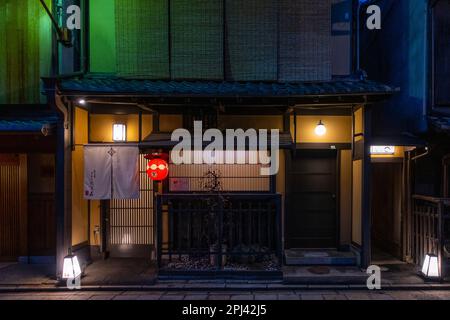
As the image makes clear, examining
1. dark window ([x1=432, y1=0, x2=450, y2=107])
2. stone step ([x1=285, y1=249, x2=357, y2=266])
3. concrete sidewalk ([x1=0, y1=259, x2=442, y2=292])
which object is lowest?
concrete sidewalk ([x1=0, y1=259, x2=442, y2=292])

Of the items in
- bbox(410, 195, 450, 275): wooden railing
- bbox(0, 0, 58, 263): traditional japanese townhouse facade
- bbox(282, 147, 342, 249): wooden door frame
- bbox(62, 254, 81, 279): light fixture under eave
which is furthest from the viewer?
bbox(282, 147, 342, 249): wooden door frame

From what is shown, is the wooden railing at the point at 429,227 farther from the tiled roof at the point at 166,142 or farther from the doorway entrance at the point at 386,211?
the tiled roof at the point at 166,142

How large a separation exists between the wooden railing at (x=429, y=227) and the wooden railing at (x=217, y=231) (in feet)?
14.2

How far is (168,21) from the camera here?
11.1m

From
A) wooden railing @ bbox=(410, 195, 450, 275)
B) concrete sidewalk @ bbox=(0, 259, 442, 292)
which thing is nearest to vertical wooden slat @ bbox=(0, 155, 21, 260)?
concrete sidewalk @ bbox=(0, 259, 442, 292)

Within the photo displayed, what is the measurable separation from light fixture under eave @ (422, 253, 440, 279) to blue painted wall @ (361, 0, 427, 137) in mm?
3865

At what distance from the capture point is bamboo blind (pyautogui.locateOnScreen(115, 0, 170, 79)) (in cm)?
1102

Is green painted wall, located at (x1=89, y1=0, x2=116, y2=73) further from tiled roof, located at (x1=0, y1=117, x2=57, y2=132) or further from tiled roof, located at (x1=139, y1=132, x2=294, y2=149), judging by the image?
tiled roof, located at (x1=139, y1=132, x2=294, y2=149)

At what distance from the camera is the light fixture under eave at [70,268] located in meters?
9.09

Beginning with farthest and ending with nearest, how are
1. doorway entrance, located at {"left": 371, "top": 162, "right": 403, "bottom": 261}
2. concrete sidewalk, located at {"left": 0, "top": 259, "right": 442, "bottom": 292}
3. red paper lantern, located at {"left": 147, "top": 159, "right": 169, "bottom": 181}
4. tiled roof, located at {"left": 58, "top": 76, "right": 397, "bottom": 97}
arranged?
doorway entrance, located at {"left": 371, "top": 162, "right": 403, "bottom": 261} → red paper lantern, located at {"left": 147, "top": 159, "right": 169, "bottom": 181} → tiled roof, located at {"left": 58, "top": 76, "right": 397, "bottom": 97} → concrete sidewalk, located at {"left": 0, "top": 259, "right": 442, "bottom": 292}

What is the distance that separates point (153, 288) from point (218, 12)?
857cm

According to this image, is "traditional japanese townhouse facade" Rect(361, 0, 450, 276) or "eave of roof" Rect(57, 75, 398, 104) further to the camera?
"traditional japanese townhouse facade" Rect(361, 0, 450, 276)

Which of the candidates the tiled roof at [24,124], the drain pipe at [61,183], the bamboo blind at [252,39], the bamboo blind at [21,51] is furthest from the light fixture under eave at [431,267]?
the bamboo blind at [21,51]

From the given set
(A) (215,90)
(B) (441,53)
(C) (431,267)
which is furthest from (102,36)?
(C) (431,267)
